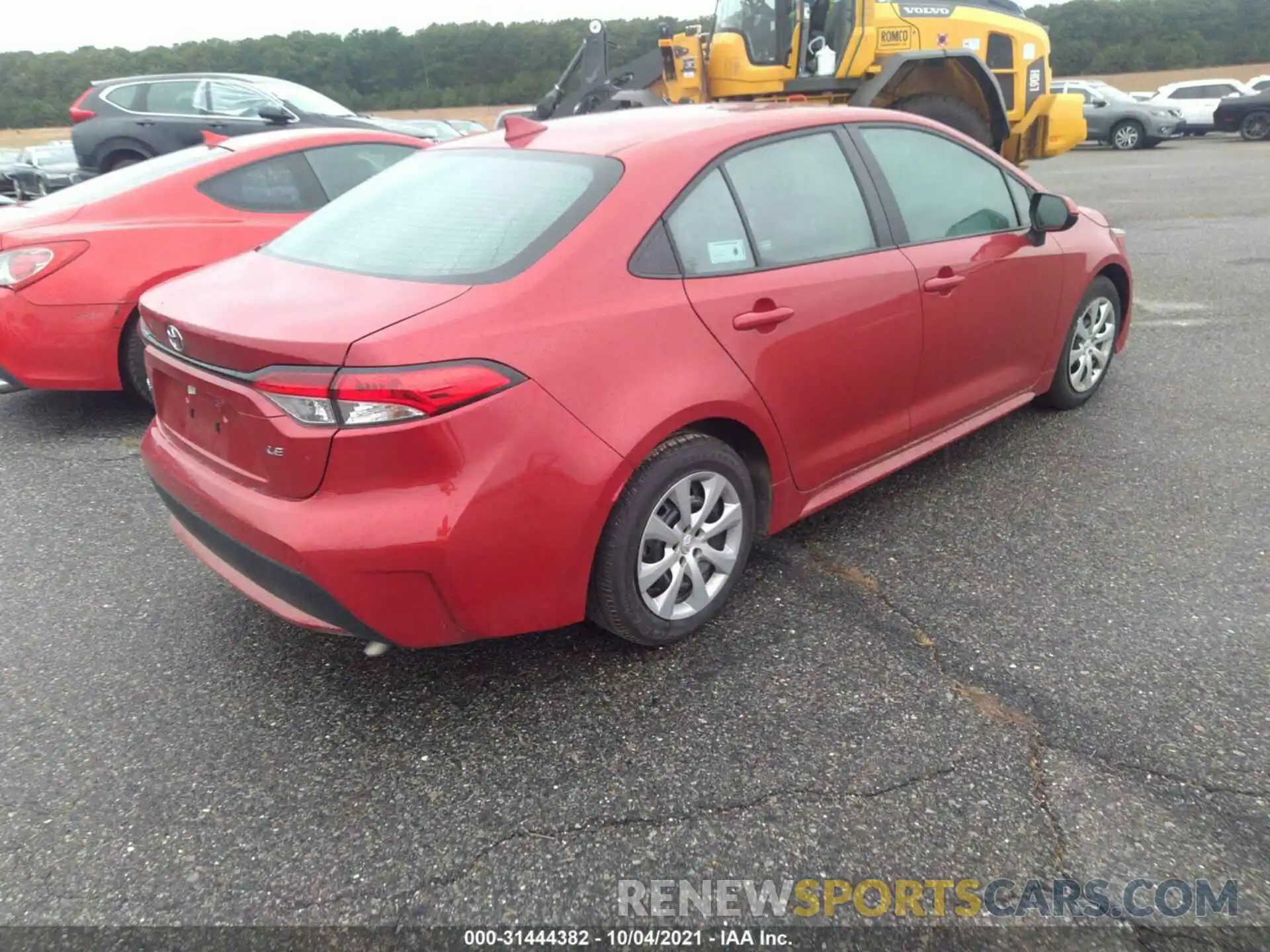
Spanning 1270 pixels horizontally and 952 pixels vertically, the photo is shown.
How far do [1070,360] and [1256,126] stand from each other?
2510cm

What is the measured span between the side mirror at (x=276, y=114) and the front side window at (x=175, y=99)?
139 cm

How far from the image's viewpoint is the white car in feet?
81.5

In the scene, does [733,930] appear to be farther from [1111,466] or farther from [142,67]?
[142,67]

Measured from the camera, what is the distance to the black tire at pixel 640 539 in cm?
259

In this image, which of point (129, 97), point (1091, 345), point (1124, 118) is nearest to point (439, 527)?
point (1091, 345)

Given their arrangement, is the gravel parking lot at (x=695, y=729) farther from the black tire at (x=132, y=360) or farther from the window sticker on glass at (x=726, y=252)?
the window sticker on glass at (x=726, y=252)

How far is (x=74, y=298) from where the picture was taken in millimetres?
4535

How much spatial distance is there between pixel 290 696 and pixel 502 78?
67.3 meters

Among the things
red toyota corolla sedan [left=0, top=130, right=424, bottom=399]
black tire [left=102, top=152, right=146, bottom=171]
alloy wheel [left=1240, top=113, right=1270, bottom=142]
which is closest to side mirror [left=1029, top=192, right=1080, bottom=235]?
red toyota corolla sedan [left=0, top=130, right=424, bottom=399]

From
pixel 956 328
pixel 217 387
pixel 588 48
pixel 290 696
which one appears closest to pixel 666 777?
pixel 290 696

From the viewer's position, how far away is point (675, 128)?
3055 millimetres

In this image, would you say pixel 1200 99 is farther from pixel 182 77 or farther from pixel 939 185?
pixel 939 185

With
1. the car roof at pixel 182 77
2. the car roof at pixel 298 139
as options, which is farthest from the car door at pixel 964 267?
the car roof at pixel 182 77

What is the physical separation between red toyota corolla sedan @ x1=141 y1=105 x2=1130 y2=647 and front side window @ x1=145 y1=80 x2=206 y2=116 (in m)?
8.61
